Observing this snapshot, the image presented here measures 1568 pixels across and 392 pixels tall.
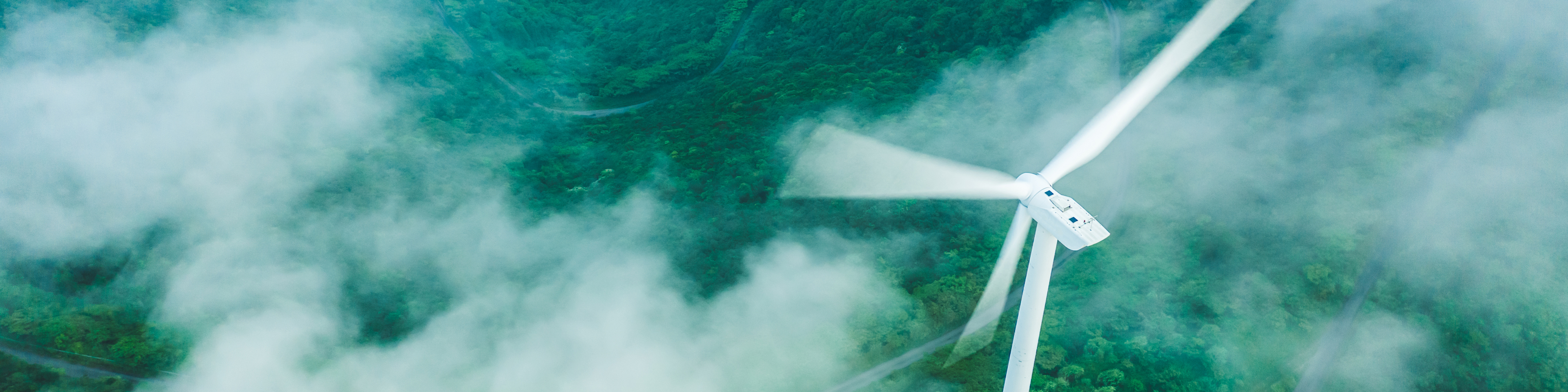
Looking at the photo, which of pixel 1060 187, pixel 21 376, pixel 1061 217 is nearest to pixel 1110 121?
pixel 1061 217

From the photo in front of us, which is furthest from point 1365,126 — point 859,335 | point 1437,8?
point 859,335

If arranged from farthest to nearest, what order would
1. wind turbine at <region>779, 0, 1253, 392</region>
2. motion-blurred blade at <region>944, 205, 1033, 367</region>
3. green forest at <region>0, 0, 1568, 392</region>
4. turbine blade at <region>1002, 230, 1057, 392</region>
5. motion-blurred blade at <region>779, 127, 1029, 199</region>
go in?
motion-blurred blade at <region>779, 127, 1029, 199</region> < motion-blurred blade at <region>944, 205, 1033, 367</region> < green forest at <region>0, 0, 1568, 392</region> < turbine blade at <region>1002, 230, 1057, 392</region> < wind turbine at <region>779, 0, 1253, 392</region>

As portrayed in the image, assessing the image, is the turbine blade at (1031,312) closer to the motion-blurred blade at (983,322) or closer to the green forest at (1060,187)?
the motion-blurred blade at (983,322)

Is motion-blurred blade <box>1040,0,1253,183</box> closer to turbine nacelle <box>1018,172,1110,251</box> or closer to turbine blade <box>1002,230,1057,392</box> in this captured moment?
turbine nacelle <box>1018,172,1110,251</box>

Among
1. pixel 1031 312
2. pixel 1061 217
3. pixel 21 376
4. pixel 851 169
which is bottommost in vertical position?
pixel 1031 312

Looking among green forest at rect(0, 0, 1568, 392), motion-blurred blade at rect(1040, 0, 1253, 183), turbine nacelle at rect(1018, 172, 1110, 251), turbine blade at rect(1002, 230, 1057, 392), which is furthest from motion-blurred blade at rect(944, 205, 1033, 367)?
turbine nacelle at rect(1018, 172, 1110, 251)

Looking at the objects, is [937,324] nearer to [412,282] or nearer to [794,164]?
[794,164]

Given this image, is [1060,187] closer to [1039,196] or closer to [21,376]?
[1039,196]
